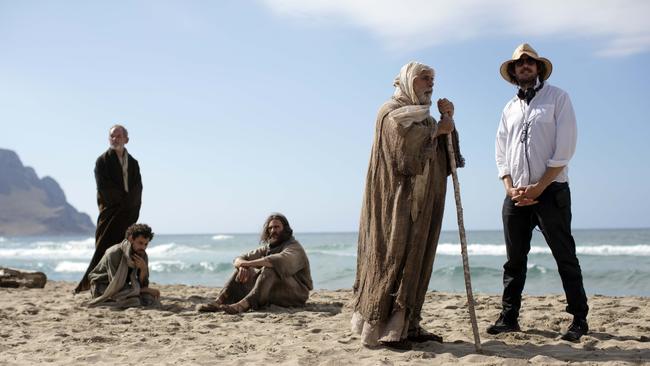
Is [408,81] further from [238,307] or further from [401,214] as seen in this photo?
[238,307]

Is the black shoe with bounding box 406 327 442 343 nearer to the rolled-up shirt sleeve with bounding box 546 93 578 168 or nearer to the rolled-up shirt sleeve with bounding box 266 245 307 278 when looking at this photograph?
the rolled-up shirt sleeve with bounding box 546 93 578 168

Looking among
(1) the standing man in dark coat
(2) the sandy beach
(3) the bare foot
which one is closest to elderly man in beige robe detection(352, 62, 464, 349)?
(2) the sandy beach

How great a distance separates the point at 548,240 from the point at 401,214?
4.01 feet

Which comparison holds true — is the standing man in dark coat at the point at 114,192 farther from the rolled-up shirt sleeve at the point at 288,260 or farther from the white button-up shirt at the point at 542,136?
the white button-up shirt at the point at 542,136

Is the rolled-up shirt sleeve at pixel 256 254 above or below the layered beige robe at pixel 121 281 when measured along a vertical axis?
above

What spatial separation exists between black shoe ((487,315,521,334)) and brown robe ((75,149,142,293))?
17.0 feet

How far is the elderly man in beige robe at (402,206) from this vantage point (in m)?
4.14

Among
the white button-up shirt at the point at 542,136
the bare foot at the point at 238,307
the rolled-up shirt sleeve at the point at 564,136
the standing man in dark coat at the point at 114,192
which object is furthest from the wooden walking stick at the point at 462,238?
the standing man in dark coat at the point at 114,192

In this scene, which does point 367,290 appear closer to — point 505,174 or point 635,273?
point 505,174

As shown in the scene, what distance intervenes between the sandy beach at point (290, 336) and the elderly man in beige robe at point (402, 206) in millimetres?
291

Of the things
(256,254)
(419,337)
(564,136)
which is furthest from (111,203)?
(564,136)

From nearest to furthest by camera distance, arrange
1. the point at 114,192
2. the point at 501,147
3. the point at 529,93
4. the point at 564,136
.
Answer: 1. the point at 564,136
2. the point at 529,93
3. the point at 501,147
4. the point at 114,192

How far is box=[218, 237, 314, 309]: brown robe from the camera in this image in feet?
21.0

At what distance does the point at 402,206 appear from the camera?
13.7ft
